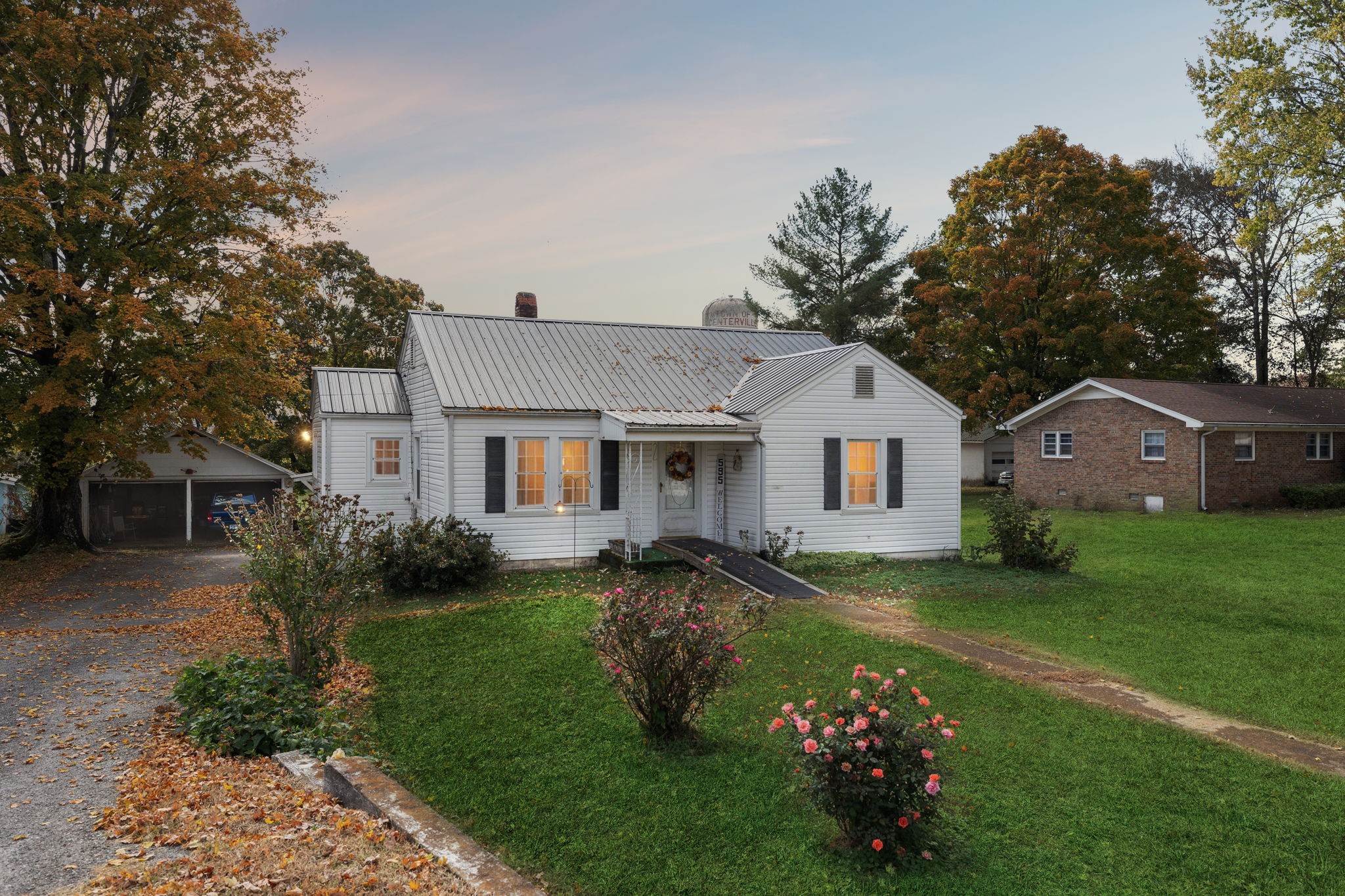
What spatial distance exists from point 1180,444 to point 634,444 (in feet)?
61.1

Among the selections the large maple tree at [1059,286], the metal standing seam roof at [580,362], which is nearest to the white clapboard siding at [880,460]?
the metal standing seam roof at [580,362]

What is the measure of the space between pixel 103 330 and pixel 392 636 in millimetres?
11657

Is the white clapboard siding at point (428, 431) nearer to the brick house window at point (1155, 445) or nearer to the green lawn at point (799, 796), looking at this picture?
the green lawn at point (799, 796)

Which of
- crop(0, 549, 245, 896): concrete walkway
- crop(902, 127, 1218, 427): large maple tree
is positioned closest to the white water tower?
crop(902, 127, 1218, 427): large maple tree

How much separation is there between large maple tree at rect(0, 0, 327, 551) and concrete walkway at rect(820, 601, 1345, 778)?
14.9 m

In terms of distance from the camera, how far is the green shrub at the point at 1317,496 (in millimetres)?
25406

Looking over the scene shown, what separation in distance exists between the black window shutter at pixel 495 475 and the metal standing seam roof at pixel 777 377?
15.6 feet

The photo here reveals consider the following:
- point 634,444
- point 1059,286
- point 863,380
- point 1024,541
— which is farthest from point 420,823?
point 1059,286

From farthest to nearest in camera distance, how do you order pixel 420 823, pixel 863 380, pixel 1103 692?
pixel 863 380
pixel 1103 692
pixel 420 823

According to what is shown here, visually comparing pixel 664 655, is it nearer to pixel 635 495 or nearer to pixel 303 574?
pixel 303 574

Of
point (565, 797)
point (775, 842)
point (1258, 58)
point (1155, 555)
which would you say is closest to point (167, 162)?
point (565, 797)

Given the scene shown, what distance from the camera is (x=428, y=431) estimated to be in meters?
16.9

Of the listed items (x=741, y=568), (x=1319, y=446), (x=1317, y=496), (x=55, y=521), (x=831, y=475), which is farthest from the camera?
(x=1319, y=446)

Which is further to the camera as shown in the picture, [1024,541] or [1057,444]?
[1057,444]
